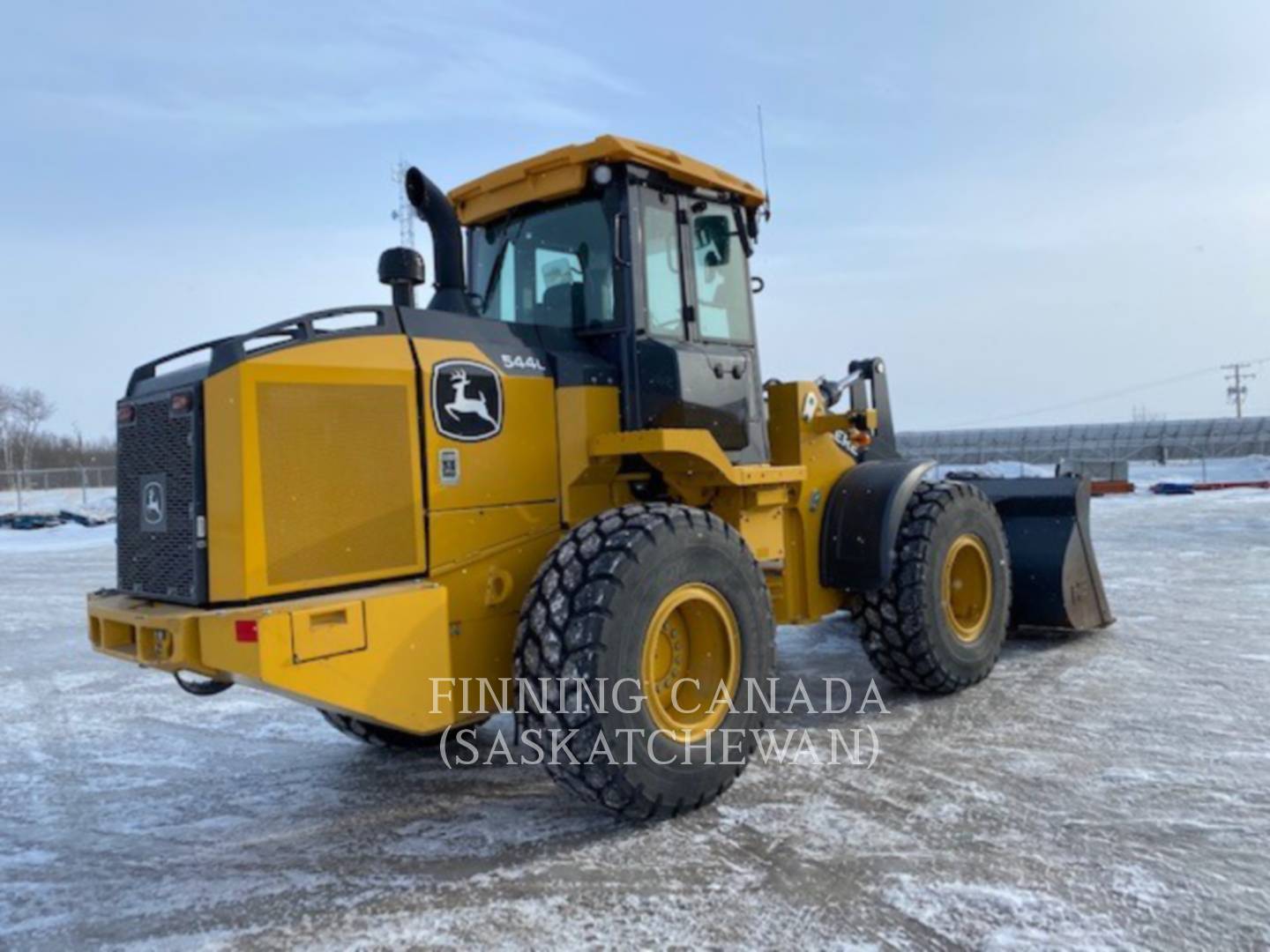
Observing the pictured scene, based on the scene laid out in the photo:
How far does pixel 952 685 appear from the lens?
18.7 ft

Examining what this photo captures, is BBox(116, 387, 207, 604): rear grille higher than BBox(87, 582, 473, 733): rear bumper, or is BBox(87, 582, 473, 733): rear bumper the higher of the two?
BBox(116, 387, 207, 604): rear grille

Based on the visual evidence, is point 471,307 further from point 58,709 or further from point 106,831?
point 58,709

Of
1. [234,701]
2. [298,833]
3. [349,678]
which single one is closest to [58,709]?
[234,701]

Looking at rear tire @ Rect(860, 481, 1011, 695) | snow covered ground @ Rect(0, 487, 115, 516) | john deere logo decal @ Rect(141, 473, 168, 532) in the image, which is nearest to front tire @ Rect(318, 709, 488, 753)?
john deere logo decal @ Rect(141, 473, 168, 532)

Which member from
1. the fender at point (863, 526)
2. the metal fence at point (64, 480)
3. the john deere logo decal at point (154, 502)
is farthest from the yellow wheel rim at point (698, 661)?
the metal fence at point (64, 480)

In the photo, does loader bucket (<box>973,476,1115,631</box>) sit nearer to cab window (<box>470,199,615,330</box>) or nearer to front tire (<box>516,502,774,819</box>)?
front tire (<box>516,502,774,819</box>)

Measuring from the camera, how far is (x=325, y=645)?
11.0 feet

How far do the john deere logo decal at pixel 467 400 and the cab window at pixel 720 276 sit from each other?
4.26 ft

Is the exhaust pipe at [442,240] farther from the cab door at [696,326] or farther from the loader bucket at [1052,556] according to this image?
the loader bucket at [1052,556]

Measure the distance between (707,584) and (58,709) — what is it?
470 cm

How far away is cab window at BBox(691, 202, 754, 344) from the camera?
4.98 metres

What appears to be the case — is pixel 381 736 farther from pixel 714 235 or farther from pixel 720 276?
pixel 714 235

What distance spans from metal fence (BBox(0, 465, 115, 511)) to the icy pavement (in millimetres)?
28267

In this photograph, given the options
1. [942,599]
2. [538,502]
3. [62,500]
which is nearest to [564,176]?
[538,502]
